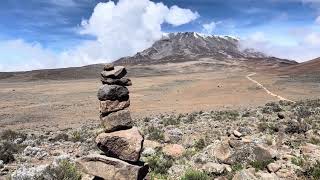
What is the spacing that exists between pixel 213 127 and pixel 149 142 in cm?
621

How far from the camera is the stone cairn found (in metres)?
12.8

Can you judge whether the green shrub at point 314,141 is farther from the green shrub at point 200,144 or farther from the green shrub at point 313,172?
the green shrub at point 200,144

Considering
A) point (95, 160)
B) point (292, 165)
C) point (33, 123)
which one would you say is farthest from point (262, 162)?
point (33, 123)

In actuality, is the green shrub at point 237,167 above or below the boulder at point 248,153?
below

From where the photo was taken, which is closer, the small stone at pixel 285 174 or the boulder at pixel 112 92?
the boulder at pixel 112 92

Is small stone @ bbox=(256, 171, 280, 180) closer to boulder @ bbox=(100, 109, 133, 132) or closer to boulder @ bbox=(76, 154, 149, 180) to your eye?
boulder @ bbox=(76, 154, 149, 180)

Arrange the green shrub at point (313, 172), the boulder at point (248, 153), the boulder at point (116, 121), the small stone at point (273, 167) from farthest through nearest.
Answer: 1. the boulder at point (248, 153)
2. the small stone at point (273, 167)
3. the boulder at point (116, 121)
4. the green shrub at point (313, 172)

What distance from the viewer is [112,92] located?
13.3 meters

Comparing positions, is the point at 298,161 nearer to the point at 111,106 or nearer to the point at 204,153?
the point at 204,153

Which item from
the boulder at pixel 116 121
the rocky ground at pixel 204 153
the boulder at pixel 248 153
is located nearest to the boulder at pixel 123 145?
the boulder at pixel 116 121

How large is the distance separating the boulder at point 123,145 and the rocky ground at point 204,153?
1.29 metres

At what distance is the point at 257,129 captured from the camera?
22016 mm

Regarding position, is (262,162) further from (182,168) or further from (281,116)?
(281,116)

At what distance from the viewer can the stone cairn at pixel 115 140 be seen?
12.8m
